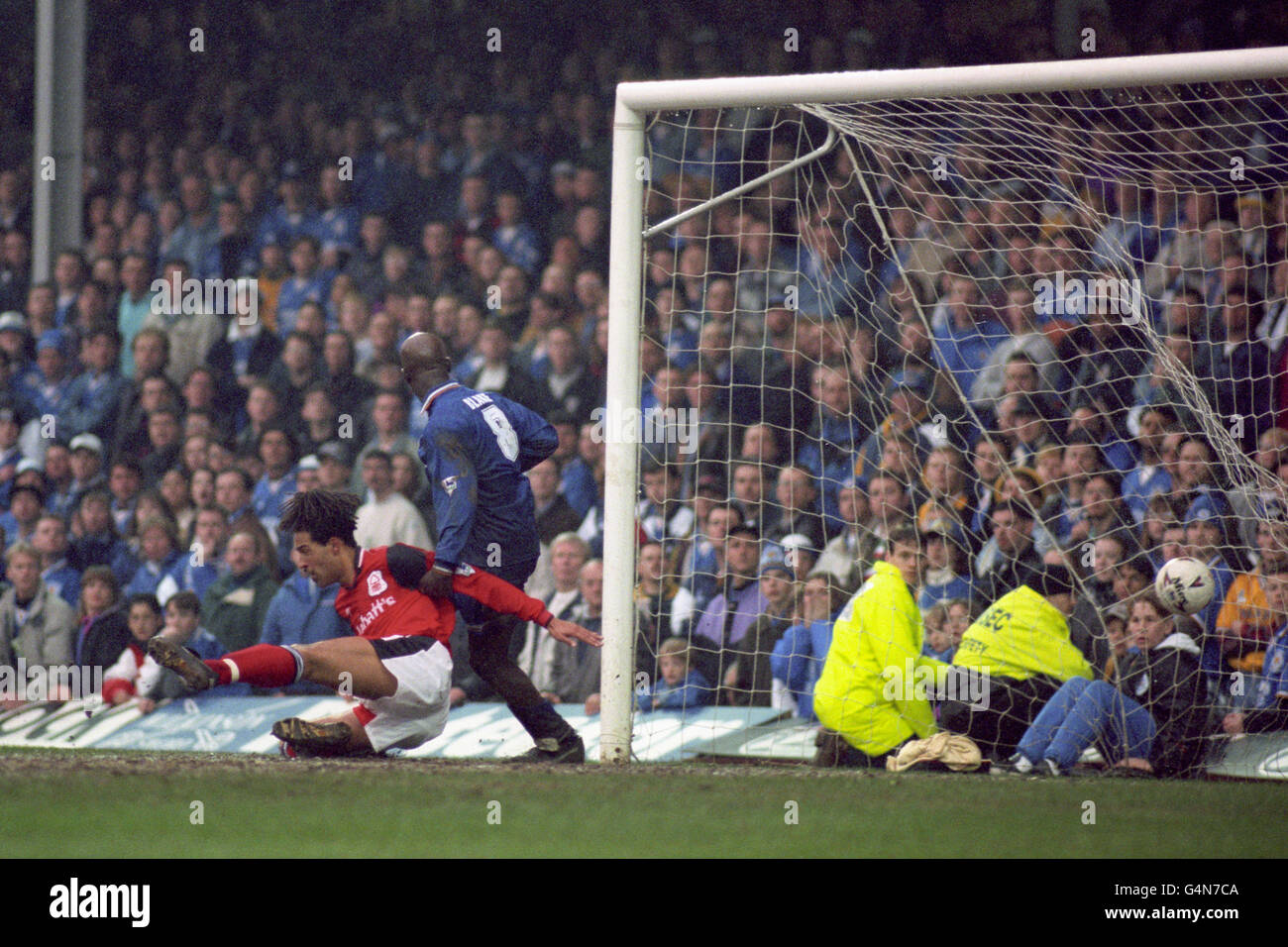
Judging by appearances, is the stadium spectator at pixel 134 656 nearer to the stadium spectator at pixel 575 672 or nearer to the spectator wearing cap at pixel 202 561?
the spectator wearing cap at pixel 202 561

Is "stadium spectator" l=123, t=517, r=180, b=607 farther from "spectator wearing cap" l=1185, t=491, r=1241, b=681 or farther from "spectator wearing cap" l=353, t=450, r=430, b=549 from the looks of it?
Answer: "spectator wearing cap" l=1185, t=491, r=1241, b=681

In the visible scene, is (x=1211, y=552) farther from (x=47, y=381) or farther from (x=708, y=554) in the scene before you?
(x=47, y=381)

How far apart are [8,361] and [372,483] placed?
12.2ft

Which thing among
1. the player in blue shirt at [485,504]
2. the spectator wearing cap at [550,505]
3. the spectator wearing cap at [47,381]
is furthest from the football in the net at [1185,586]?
the spectator wearing cap at [47,381]

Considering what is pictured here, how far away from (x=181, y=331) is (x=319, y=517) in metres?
5.53

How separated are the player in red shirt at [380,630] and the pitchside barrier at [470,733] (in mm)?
705

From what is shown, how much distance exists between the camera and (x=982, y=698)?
6.50 m

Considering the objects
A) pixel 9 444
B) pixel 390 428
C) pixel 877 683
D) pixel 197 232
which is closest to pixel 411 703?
pixel 877 683

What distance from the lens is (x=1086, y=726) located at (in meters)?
6.20

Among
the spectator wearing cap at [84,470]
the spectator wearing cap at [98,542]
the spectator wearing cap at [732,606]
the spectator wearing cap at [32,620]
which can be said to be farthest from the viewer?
the spectator wearing cap at [84,470]

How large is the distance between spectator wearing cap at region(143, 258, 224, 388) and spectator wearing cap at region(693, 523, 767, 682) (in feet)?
16.0

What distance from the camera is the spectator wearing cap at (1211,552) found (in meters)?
6.68

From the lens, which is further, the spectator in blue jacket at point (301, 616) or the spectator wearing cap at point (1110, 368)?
the spectator in blue jacket at point (301, 616)

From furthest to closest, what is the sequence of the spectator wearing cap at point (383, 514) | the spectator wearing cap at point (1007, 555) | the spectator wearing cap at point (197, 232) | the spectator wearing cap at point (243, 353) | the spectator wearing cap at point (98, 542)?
1. the spectator wearing cap at point (197, 232)
2. the spectator wearing cap at point (243, 353)
3. the spectator wearing cap at point (98, 542)
4. the spectator wearing cap at point (383, 514)
5. the spectator wearing cap at point (1007, 555)
